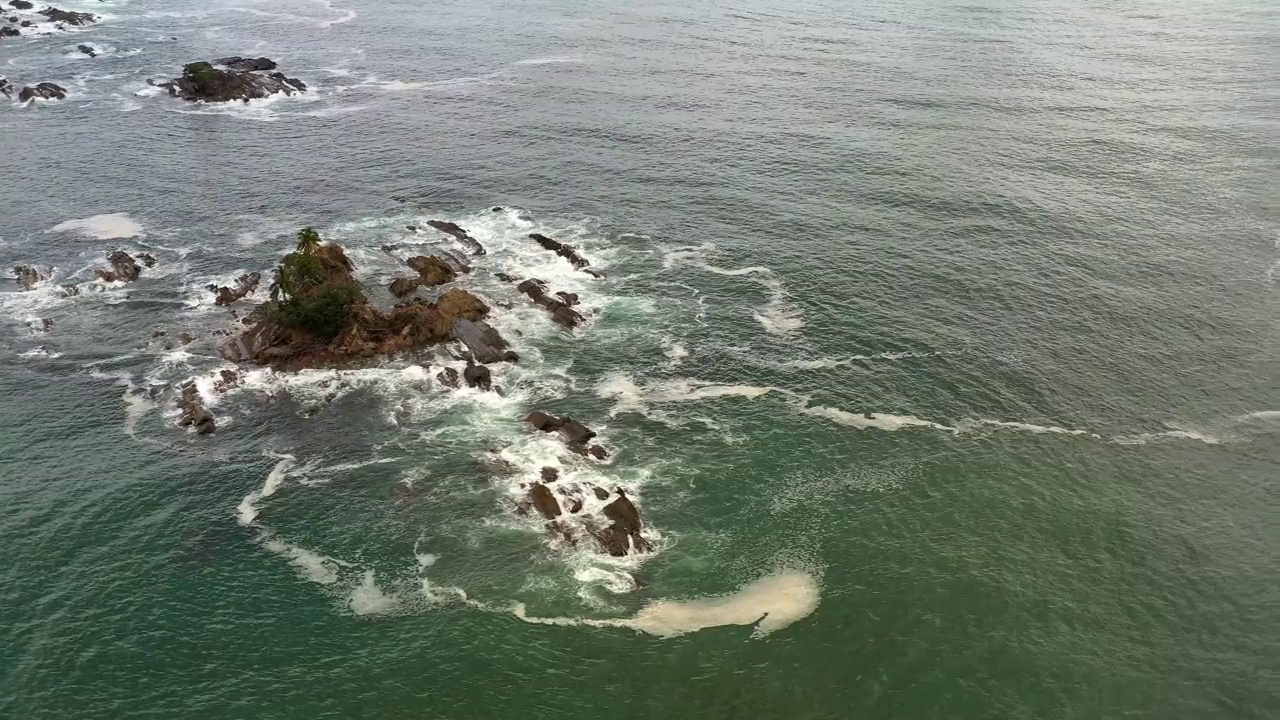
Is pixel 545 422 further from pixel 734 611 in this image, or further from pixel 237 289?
pixel 237 289

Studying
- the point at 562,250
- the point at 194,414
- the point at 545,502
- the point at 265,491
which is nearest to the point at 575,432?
the point at 545,502

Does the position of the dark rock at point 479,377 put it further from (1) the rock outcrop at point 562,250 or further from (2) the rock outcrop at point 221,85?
(2) the rock outcrop at point 221,85

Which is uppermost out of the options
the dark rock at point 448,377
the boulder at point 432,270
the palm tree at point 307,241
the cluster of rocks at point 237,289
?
the palm tree at point 307,241

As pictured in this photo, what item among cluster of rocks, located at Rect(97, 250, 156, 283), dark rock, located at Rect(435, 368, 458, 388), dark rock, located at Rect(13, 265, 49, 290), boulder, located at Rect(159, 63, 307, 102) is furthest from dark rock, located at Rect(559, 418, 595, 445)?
boulder, located at Rect(159, 63, 307, 102)

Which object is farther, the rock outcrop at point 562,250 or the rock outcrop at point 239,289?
the rock outcrop at point 562,250

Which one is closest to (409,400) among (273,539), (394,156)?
(273,539)

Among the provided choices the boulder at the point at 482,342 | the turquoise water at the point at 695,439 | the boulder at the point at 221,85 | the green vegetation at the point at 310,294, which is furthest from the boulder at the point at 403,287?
the boulder at the point at 221,85

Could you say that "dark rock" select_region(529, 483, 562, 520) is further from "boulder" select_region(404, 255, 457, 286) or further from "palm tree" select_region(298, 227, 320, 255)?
"palm tree" select_region(298, 227, 320, 255)
